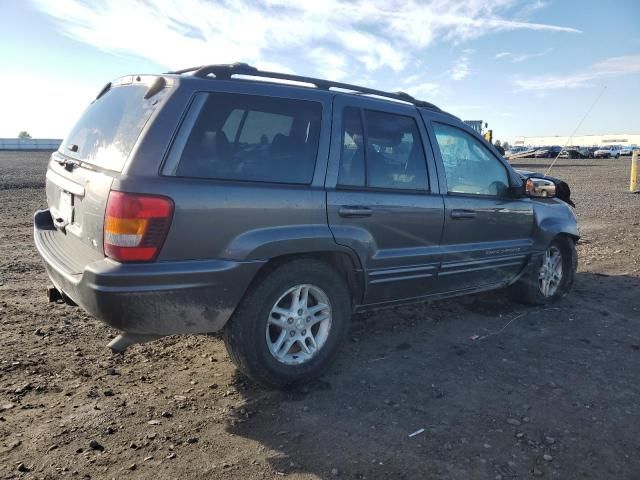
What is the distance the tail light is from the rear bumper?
0.07 m

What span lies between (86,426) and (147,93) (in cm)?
196

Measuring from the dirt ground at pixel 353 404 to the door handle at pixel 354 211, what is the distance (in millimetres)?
1134

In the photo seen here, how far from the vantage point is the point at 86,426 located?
284cm

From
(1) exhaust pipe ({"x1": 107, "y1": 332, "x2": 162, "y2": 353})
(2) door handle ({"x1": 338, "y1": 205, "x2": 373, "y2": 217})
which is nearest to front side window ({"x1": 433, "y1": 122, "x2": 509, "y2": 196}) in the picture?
(2) door handle ({"x1": 338, "y1": 205, "x2": 373, "y2": 217})

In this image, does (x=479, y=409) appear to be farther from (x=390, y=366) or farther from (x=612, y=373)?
(x=612, y=373)

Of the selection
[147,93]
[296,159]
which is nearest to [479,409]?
[296,159]

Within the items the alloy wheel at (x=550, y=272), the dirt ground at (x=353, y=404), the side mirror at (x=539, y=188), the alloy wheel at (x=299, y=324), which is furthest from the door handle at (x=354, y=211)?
the alloy wheel at (x=550, y=272)

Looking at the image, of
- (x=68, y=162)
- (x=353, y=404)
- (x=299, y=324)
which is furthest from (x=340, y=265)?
(x=68, y=162)

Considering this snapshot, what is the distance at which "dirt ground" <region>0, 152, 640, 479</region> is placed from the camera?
2570 mm

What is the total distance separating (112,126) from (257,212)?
1.09 m

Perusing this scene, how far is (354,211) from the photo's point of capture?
11.3 ft

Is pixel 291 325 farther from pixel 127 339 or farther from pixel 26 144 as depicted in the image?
pixel 26 144

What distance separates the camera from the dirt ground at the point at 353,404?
2.57 m

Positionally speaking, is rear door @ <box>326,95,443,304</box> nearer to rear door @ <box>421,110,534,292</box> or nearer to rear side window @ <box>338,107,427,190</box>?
rear side window @ <box>338,107,427,190</box>
